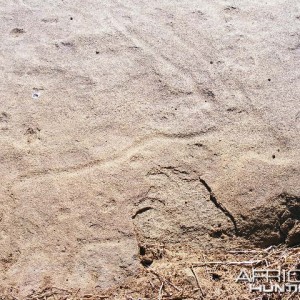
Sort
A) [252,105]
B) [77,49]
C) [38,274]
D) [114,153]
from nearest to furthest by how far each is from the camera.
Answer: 1. [38,274]
2. [114,153]
3. [252,105]
4. [77,49]

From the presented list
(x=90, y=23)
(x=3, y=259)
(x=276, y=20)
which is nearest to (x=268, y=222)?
(x=3, y=259)

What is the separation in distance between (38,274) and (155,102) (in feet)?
4.14

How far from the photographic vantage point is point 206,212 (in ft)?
9.42

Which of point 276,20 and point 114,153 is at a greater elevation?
point 276,20

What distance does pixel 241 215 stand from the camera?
2865 millimetres

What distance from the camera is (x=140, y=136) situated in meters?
3.18

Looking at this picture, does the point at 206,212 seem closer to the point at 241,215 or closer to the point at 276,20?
the point at 241,215

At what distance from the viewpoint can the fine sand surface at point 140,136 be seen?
109 inches

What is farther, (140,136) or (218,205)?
(140,136)

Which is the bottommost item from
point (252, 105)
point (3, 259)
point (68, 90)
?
point (3, 259)

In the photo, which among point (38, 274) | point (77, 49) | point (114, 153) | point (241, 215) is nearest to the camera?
point (38, 274)

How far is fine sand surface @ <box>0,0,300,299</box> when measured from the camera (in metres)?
2.77

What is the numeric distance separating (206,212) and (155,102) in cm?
83

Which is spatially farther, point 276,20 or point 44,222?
point 276,20
